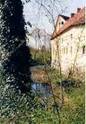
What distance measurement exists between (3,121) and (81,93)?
7.63 ft

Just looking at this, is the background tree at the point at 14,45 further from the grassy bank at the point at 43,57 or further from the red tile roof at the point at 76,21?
the grassy bank at the point at 43,57

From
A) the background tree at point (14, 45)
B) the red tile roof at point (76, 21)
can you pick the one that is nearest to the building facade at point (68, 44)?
the red tile roof at point (76, 21)

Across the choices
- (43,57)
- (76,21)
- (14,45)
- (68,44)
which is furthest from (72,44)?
(76,21)

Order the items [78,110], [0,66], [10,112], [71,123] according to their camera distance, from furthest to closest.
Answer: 1. [0,66]
2. [10,112]
3. [78,110]
4. [71,123]

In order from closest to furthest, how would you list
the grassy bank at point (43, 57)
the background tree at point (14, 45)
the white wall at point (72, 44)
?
1. the grassy bank at point (43, 57)
2. the white wall at point (72, 44)
3. the background tree at point (14, 45)

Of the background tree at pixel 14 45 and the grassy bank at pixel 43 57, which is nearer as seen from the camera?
the grassy bank at pixel 43 57

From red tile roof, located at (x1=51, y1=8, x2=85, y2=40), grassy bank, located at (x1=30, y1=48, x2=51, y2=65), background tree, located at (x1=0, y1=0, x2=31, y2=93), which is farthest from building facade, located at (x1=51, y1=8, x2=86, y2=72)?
background tree, located at (x1=0, y1=0, x2=31, y2=93)

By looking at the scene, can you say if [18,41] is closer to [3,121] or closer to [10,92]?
[10,92]

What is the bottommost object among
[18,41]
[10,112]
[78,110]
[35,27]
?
[10,112]

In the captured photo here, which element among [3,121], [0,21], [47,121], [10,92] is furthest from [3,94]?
[47,121]

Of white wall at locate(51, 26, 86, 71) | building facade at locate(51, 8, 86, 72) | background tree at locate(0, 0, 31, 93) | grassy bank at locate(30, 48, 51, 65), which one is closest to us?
grassy bank at locate(30, 48, 51, 65)

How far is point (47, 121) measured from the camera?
9.41 metres

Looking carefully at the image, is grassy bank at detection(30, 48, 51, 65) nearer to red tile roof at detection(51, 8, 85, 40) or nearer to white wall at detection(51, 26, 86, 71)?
white wall at detection(51, 26, 86, 71)

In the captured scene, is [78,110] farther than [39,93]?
No
